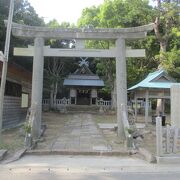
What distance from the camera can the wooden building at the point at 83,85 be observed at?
151 ft

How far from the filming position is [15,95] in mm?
23516

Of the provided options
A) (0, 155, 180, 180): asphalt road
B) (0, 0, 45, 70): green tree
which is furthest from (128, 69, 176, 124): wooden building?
(0, 155, 180, 180): asphalt road

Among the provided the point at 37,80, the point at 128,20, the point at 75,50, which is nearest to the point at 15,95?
the point at 37,80

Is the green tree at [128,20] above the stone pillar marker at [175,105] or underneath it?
above

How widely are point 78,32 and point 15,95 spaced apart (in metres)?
8.78

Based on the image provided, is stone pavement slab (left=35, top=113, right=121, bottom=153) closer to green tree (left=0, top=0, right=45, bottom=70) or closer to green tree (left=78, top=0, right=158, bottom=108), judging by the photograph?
green tree (left=0, top=0, right=45, bottom=70)

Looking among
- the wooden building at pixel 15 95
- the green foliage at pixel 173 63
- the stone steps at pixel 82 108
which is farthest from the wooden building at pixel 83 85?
the wooden building at pixel 15 95

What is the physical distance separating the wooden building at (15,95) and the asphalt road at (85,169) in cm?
990

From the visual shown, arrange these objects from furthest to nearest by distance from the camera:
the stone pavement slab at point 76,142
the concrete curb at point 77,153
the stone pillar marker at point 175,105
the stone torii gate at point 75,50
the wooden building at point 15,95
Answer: the wooden building at point 15,95, the stone torii gate at point 75,50, the stone pillar marker at point 175,105, the stone pavement slab at point 76,142, the concrete curb at point 77,153

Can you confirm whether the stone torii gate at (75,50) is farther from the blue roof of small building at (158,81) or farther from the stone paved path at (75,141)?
the blue roof of small building at (158,81)

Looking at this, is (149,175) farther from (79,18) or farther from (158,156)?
(79,18)

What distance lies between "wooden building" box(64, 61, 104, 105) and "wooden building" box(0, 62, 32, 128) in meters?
17.5

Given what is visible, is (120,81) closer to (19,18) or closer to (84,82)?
(19,18)

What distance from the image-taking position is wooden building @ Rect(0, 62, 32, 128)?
21181 mm
